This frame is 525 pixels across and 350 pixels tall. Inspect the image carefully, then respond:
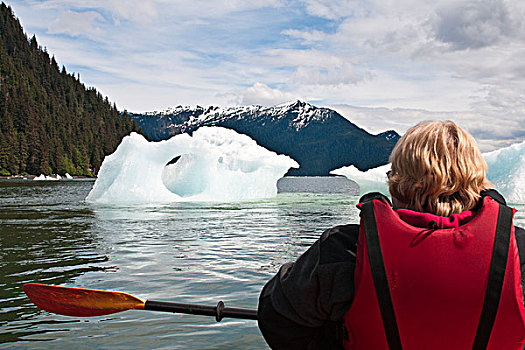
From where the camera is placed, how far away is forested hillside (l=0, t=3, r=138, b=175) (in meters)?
78.0

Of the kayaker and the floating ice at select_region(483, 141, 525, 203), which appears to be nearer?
the kayaker

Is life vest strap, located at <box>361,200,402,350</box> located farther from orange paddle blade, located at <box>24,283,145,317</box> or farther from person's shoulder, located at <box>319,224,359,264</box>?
orange paddle blade, located at <box>24,283,145,317</box>

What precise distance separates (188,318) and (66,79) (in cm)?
12911

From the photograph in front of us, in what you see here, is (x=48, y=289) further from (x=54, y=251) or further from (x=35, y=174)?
(x=35, y=174)

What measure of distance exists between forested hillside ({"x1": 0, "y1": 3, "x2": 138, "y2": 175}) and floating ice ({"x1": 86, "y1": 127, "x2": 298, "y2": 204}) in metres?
57.5

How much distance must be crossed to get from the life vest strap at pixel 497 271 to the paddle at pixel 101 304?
1.55 m

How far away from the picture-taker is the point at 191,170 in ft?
81.4

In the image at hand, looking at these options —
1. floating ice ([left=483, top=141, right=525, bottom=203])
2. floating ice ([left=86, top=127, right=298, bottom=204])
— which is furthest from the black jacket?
floating ice ([left=86, top=127, right=298, bottom=204])

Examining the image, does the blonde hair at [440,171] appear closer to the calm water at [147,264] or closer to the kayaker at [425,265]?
the kayaker at [425,265]

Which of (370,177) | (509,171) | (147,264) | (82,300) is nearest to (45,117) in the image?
(370,177)

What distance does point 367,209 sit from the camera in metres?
1.99

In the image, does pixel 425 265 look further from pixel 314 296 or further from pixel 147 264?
pixel 147 264

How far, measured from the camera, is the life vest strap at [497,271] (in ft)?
6.19

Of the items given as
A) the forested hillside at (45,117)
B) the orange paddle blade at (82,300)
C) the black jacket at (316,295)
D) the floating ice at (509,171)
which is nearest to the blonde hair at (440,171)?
the black jacket at (316,295)
